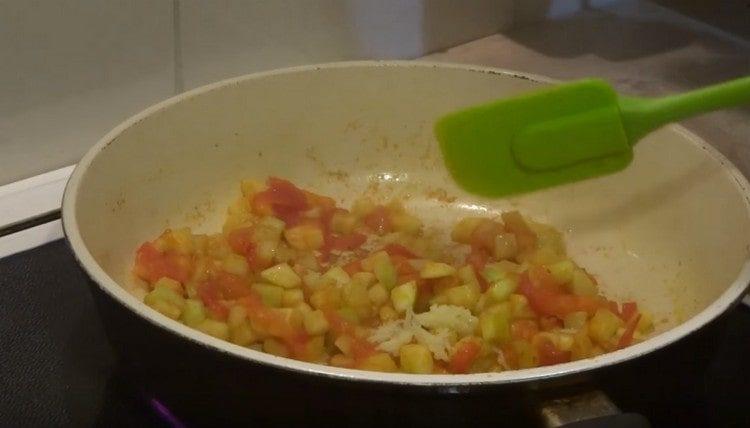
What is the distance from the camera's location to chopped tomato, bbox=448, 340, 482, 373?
64 cm

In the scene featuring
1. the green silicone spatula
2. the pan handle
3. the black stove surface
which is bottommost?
the black stove surface

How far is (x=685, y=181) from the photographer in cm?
80

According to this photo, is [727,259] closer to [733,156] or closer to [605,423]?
[733,156]

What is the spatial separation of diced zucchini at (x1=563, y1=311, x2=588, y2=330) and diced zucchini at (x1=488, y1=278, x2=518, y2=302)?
0.05 m

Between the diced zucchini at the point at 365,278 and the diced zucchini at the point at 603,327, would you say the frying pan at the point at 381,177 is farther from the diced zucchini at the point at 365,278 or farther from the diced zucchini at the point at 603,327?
the diced zucchini at the point at 365,278

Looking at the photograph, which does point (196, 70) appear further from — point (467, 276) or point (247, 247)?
point (467, 276)

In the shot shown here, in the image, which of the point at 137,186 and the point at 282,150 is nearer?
the point at 137,186

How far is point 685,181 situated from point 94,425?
1.75 feet

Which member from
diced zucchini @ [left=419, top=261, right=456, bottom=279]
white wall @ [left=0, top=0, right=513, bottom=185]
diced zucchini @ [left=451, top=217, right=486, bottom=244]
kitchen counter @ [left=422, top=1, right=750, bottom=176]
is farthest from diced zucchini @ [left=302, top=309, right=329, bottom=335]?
kitchen counter @ [left=422, top=1, right=750, bottom=176]

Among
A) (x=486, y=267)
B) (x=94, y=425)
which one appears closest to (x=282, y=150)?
(x=486, y=267)

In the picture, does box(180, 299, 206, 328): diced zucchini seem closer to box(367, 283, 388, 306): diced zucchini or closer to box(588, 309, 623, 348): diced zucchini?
box(367, 283, 388, 306): diced zucchini

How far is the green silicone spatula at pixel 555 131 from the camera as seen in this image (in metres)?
0.66

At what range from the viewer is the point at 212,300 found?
73 centimetres

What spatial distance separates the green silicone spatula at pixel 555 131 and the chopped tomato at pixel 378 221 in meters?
0.16
